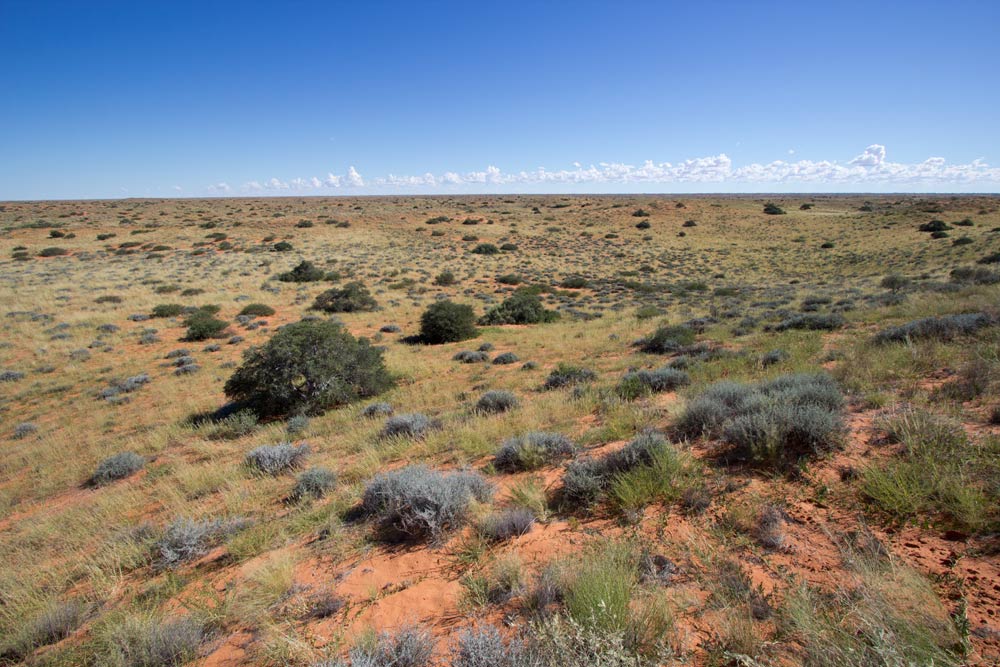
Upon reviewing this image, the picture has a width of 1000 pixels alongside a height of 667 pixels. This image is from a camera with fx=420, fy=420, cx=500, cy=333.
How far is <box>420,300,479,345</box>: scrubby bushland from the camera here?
653 inches

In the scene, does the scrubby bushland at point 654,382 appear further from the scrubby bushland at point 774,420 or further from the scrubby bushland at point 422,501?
the scrubby bushland at point 422,501

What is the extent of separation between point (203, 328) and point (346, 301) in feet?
21.0

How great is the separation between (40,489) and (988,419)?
12.9m

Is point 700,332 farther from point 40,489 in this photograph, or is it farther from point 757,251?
point 757,251

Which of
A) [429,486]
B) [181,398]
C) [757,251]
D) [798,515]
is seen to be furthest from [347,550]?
[757,251]

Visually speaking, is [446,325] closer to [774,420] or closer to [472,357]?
[472,357]

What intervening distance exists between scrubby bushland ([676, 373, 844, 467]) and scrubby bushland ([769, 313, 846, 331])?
6.71 meters

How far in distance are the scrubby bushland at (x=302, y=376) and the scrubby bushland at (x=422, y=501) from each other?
19.8ft

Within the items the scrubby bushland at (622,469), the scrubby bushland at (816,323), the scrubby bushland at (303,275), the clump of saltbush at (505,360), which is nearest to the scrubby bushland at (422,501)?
the scrubby bushland at (622,469)

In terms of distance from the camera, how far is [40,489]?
706 cm

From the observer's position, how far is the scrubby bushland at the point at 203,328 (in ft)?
57.7

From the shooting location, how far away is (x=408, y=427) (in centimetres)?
675

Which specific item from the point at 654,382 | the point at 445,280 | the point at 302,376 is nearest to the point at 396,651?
the point at 654,382

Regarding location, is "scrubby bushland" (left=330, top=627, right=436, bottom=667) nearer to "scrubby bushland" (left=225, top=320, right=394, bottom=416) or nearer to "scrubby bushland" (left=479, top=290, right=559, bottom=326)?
"scrubby bushland" (left=225, top=320, right=394, bottom=416)
